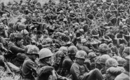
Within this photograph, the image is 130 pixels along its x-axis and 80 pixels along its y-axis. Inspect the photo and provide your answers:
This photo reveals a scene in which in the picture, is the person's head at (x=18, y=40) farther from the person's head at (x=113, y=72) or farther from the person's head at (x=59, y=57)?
the person's head at (x=113, y=72)

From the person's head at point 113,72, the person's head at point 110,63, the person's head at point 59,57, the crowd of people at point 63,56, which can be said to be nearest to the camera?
the person's head at point 113,72

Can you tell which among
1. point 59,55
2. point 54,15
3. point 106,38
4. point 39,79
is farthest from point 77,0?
point 39,79

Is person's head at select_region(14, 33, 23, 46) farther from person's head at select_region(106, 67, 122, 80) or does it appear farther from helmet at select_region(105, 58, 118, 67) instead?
person's head at select_region(106, 67, 122, 80)

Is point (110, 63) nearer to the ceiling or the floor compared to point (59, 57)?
nearer to the ceiling

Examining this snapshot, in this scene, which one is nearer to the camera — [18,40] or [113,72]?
[113,72]

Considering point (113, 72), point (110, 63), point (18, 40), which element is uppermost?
point (113, 72)

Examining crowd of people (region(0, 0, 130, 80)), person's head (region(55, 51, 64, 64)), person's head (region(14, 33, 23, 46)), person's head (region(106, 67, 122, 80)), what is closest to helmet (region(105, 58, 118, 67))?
crowd of people (region(0, 0, 130, 80))

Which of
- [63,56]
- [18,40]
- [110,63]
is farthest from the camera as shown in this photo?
[18,40]

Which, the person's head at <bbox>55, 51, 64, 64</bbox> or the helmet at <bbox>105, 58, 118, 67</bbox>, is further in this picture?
the person's head at <bbox>55, 51, 64, 64</bbox>

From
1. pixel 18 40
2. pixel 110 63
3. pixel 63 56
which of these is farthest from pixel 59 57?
pixel 18 40

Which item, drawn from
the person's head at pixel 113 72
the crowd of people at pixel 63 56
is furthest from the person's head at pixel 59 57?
the person's head at pixel 113 72

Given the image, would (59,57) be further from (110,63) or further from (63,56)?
(110,63)

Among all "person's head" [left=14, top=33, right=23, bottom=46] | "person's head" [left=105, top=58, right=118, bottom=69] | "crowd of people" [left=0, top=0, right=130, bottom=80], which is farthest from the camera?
"person's head" [left=14, top=33, right=23, bottom=46]

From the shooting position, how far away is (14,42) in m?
12.5
